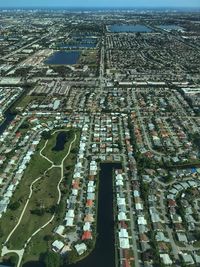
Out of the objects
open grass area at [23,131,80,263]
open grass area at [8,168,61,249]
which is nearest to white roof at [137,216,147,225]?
open grass area at [23,131,80,263]

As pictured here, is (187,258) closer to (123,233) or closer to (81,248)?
(123,233)

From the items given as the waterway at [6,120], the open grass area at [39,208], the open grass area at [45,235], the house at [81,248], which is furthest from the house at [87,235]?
the waterway at [6,120]

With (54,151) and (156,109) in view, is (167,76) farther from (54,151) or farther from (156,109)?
(54,151)

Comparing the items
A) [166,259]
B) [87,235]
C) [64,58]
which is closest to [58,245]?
[87,235]

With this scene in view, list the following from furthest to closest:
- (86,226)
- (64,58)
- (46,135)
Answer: (64,58)
(46,135)
(86,226)

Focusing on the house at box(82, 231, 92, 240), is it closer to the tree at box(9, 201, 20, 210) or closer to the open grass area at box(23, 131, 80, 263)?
the open grass area at box(23, 131, 80, 263)

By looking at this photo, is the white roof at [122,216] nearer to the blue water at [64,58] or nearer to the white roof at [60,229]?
the white roof at [60,229]

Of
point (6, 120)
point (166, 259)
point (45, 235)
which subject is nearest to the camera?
point (166, 259)
